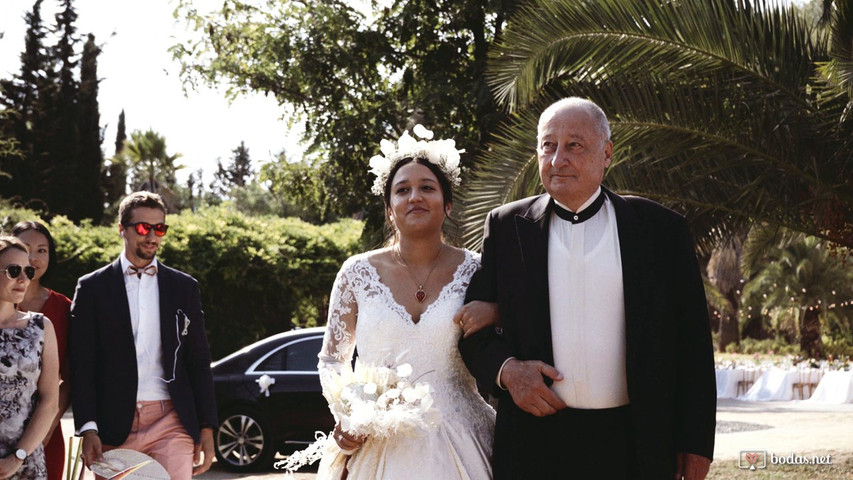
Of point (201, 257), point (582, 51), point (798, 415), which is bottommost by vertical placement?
point (798, 415)

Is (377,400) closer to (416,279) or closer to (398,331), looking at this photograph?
(398,331)

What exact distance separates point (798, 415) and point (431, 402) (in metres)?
16.1

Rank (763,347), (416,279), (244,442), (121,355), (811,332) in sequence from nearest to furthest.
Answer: (416,279)
(121,355)
(244,442)
(811,332)
(763,347)

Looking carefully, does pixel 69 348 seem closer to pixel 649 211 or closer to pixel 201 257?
pixel 649 211

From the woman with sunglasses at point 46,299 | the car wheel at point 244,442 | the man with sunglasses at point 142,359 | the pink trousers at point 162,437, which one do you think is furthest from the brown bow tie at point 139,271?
the car wheel at point 244,442


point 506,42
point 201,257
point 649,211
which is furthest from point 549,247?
point 201,257

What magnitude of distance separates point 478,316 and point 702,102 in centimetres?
516

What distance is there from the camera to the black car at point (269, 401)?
10055mm

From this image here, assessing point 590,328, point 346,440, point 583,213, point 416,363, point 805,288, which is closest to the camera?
point 590,328

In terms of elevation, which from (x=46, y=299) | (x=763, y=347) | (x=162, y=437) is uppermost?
(x=46, y=299)

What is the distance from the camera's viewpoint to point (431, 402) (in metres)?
3.61

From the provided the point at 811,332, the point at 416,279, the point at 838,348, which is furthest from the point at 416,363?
the point at 838,348

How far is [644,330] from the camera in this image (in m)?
3.16

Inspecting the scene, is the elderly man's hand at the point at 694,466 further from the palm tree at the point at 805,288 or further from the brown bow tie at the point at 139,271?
the palm tree at the point at 805,288
